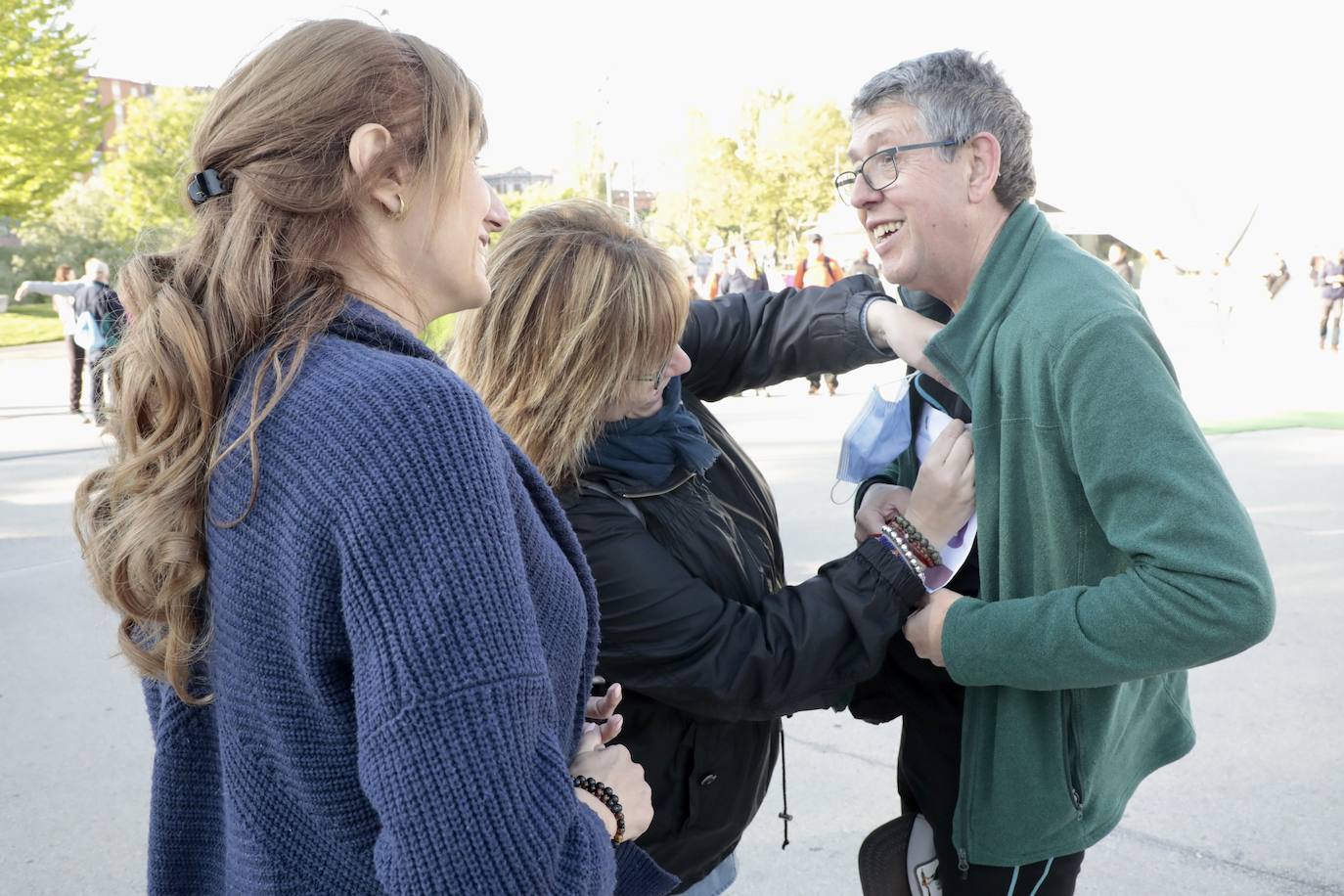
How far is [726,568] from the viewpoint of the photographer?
74.3 inches

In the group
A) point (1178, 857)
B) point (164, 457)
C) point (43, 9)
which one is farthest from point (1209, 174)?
point (164, 457)

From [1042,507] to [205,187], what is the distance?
49.5 inches

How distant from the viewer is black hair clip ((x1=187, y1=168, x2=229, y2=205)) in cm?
120

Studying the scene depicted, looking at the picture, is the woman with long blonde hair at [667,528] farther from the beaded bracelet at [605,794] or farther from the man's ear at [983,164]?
the beaded bracelet at [605,794]

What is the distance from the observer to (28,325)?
28.2m

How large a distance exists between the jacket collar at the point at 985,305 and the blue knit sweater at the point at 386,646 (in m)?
0.91

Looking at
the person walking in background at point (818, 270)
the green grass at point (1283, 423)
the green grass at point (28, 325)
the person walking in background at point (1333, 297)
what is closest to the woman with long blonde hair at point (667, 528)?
the green grass at point (1283, 423)

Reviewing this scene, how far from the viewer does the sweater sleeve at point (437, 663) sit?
968mm

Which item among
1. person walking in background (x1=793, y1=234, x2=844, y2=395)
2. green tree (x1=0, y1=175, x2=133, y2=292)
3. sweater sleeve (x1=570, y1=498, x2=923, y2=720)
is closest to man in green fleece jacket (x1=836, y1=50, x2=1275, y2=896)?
sweater sleeve (x1=570, y1=498, x2=923, y2=720)

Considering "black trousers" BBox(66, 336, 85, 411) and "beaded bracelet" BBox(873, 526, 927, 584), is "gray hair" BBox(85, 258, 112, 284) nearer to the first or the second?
"black trousers" BBox(66, 336, 85, 411)

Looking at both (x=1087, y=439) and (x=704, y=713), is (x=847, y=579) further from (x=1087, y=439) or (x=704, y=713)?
(x=1087, y=439)

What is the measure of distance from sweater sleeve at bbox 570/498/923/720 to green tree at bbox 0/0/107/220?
2297 cm

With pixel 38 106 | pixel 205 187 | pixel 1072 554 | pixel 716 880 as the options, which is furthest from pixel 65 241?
pixel 1072 554

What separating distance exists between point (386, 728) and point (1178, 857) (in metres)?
3.06
